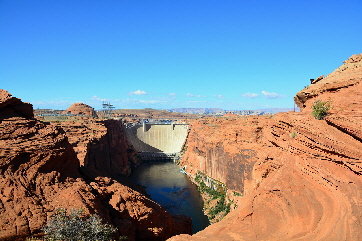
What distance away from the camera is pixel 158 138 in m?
70.2

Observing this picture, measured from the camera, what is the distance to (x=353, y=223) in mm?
8062

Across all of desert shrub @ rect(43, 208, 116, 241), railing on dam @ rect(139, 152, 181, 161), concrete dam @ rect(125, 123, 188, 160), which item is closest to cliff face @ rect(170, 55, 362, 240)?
desert shrub @ rect(43, 208, 116, 241)

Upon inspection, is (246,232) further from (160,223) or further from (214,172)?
(214,172)

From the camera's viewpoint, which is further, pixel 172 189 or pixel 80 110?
pixel 80 110

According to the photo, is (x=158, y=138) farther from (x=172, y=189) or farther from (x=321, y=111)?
(x=321, y=111)

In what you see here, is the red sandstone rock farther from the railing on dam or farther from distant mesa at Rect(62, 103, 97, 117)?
distant mesa at Rect(62, 103, 97, 117)

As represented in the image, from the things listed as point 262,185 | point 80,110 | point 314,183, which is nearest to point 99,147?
point 262,185

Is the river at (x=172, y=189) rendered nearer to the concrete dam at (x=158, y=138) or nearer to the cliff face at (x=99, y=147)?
the cliff face at (x=99, y=147)

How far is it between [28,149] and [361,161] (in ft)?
54.5

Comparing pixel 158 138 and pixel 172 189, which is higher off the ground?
pixel 158 138

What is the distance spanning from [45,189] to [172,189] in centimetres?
2970

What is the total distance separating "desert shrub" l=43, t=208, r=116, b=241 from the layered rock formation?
2.18ft

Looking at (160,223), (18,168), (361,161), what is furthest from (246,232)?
(18,168)

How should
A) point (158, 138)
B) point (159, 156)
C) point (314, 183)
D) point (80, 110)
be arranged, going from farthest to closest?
point (80, 110)
point (158, 138)
point (159, 156)
point (314, 183)
